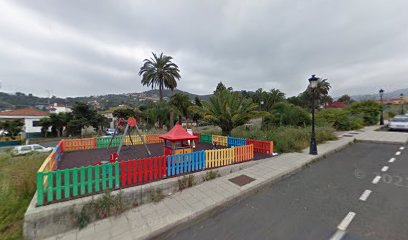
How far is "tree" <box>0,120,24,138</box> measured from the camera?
30.3 metres

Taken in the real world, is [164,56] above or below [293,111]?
above

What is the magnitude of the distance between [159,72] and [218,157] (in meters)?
23.2

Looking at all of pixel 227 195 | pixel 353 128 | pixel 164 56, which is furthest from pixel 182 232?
pixel 164 56

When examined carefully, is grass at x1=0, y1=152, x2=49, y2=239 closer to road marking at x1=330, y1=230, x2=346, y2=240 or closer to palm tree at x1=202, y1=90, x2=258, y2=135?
road marking at x1=330, y1=230, x2=346, y2=240

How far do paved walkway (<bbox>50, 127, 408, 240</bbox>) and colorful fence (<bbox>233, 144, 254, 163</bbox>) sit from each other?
3.04 feet

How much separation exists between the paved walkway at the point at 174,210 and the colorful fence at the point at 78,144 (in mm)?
7879

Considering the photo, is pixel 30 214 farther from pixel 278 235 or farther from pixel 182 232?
pixel 278 235

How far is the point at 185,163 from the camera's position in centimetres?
→ 592

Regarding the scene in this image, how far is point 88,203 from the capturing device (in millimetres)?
3775

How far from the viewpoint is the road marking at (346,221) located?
329 cm

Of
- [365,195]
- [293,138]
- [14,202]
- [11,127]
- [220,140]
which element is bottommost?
[365,195]

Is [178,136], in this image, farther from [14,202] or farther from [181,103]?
[181,103]

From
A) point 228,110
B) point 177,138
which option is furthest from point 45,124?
point 177,138

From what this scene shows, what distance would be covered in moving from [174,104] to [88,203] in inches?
913
